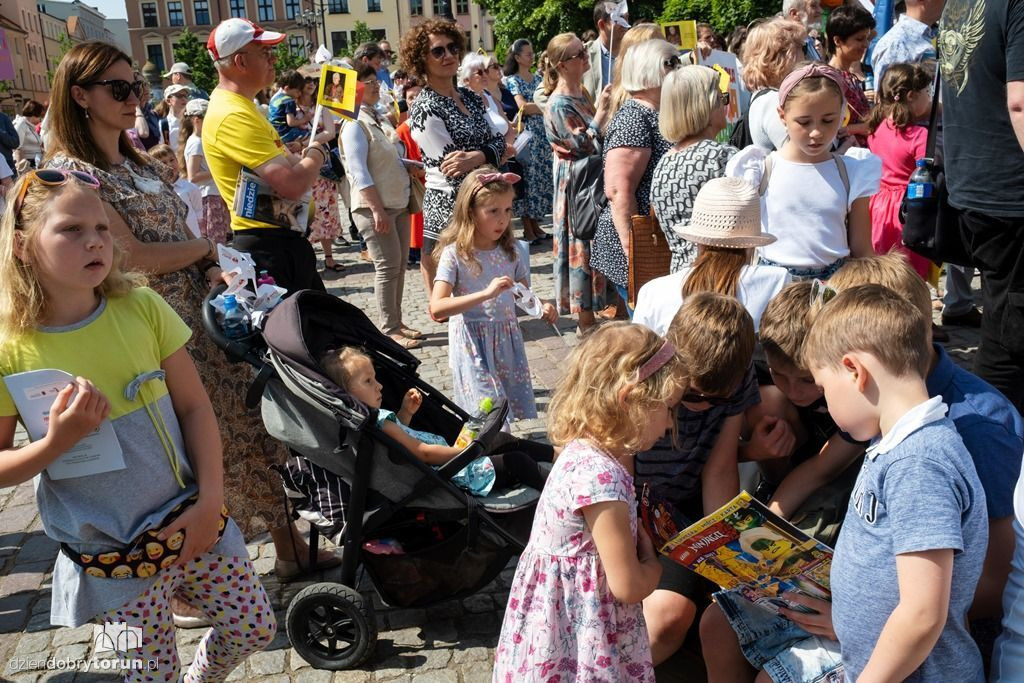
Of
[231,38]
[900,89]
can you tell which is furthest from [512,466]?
[900,89]

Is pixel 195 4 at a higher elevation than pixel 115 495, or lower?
higher

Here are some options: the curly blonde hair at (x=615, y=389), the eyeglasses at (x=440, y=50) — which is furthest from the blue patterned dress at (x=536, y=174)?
the curly blonde hair at (x=615, y=389)

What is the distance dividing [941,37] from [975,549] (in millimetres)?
2484

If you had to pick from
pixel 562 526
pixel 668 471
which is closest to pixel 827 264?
pixel 668 471

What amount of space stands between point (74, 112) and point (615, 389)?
7.72 feet

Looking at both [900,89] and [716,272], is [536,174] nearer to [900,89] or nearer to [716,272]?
[900,89]

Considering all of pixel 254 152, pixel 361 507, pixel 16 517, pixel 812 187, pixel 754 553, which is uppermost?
pixel 254 152

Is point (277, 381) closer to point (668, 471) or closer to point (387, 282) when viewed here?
point (668, 471)

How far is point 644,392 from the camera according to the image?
7.21 ft

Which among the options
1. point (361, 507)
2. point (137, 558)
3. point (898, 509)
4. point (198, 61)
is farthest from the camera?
point (198, 61)

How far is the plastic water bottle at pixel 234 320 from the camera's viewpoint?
3.12 metres

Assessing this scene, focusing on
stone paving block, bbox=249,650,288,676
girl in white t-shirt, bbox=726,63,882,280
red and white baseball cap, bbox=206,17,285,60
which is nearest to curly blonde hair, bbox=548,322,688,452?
stone paving block, bbox=249,650,288,676

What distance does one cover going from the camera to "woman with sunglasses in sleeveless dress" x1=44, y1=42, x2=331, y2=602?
3184mm

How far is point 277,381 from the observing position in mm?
3023
